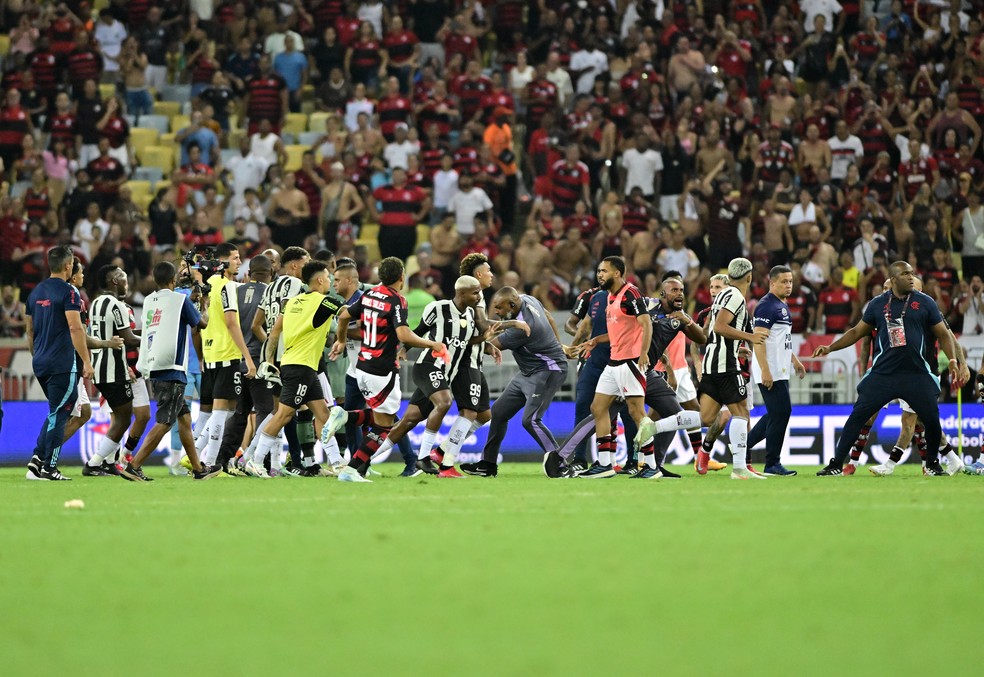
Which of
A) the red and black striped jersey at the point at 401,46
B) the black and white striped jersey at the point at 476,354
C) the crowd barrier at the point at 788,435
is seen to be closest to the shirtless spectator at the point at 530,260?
the crowd barrier at the point at 788,435

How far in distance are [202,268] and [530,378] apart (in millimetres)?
3813

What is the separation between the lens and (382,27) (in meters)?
28.5

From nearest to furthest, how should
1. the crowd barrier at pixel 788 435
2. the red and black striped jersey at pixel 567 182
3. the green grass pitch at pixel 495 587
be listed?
the green grass pitch at pixel 495 587, the crowd barrier at pixel 788 435, the red and black striped jersey at pixel 567 182

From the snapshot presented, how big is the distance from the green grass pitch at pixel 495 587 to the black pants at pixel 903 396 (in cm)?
363

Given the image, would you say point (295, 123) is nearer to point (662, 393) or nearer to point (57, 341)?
point (57, 341)

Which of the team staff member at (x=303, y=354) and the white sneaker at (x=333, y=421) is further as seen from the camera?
the team staff member at (x=303, y=354)

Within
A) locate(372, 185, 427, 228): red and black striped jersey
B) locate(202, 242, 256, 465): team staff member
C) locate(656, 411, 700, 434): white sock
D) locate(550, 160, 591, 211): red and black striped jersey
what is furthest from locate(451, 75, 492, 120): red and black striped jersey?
locate(656, 411, 700, 434): white sock

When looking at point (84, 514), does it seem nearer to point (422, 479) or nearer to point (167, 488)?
point (167, 488)

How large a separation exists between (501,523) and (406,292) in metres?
12.3

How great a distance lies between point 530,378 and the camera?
1636 centimetres

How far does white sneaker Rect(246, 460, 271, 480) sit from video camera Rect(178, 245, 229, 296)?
1926 mm

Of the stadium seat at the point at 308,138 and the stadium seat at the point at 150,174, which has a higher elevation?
the stadium seat at the point at 308,138

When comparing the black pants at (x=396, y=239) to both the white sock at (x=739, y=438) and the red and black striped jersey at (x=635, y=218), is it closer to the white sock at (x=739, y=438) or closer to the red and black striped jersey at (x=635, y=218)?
the red and black striped jersey at (x=635, y=218)

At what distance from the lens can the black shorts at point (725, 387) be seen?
15461 millimetres
